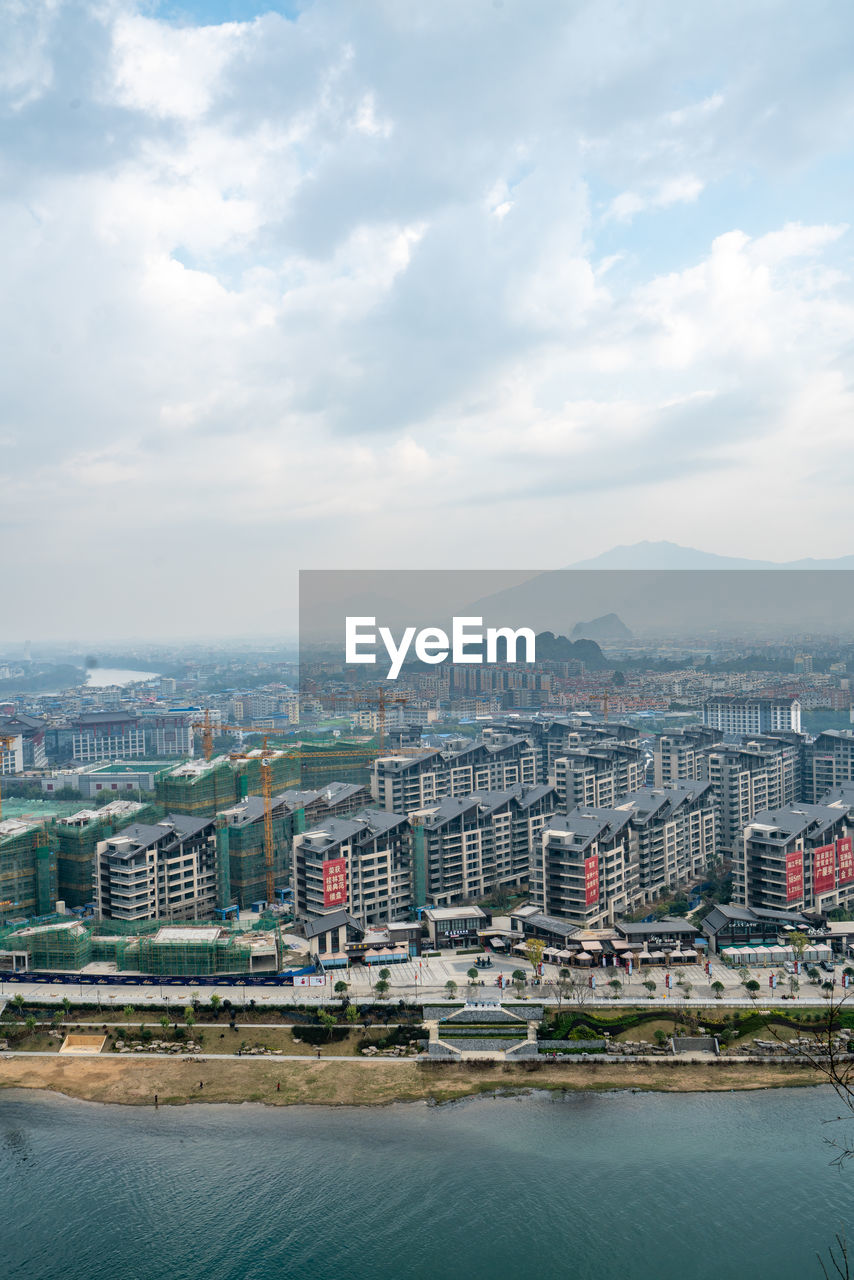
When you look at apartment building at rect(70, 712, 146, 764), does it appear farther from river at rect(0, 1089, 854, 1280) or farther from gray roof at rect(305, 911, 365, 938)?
river at rect(0, 1089, 854, 1280)

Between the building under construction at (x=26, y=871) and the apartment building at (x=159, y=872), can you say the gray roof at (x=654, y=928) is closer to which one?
the apartment building at (x=159, y=872)

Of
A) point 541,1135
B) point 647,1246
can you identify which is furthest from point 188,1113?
point 647,1246

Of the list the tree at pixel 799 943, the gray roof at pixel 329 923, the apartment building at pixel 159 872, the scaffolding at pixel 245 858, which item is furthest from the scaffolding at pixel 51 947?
the tree at pixel 799 943

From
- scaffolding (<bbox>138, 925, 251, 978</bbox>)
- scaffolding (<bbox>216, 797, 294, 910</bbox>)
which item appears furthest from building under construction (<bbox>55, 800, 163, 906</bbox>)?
scaffolding (<bbox>138, 925, 251, 978</bbox>)

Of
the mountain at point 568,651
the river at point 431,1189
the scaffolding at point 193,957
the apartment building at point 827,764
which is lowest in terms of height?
the river at point 431,1189

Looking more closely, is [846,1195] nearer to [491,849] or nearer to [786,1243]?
[786,1243]

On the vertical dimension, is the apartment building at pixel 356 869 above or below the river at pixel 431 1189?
above
